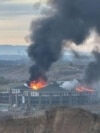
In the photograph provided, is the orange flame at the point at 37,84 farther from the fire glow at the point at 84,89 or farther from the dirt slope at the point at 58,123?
the dirt slope at the point at 58,123

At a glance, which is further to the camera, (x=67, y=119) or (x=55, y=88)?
(x=55, y=88)

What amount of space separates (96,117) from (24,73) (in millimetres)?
126941

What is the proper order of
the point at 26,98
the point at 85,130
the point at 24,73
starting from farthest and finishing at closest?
the point at 24,73 → the point at 26,98 → the point at 85,130

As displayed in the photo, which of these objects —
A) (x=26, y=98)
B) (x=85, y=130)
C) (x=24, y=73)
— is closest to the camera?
(x=85, y=130)

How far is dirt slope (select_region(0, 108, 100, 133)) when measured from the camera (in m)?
35.7

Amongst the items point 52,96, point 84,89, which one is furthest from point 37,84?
point 84,89

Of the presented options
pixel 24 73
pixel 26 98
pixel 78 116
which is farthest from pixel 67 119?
pixel 24 73

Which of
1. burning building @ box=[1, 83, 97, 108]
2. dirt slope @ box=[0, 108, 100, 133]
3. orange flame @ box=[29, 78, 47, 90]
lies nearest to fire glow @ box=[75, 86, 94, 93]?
burning building @ box=[1, 83, 97, 108]

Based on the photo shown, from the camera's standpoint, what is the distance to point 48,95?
89.3 metres

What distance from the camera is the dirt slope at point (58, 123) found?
3569cm

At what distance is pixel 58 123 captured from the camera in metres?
36.2

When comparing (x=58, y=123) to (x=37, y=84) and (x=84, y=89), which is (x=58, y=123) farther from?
(x=84, y=89)

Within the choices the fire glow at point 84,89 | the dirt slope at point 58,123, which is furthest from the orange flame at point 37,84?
the dirt slope at point 58,123

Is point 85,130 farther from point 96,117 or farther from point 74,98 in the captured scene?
point 74,98
